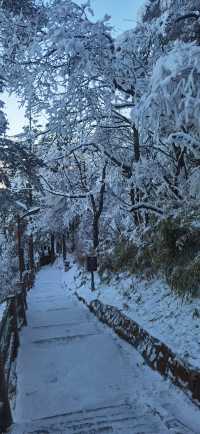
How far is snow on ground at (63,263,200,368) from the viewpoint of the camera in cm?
554

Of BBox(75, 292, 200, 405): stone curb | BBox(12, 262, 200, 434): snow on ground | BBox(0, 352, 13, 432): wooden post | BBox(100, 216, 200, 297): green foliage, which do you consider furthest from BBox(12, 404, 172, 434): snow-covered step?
BBox(100, 216, 200, 297): green foliage

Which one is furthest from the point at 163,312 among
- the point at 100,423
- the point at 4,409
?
the point at 4,409

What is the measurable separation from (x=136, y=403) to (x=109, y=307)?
4.64 meters

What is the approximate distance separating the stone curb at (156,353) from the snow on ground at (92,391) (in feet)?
0.40

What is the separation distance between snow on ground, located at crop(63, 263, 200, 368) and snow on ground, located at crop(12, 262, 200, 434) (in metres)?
0.52

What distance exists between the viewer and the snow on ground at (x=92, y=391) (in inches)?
172

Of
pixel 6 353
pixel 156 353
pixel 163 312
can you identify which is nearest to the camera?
pixel 6 353

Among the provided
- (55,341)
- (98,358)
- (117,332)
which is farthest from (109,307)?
(98,358)

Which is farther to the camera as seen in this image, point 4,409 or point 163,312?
point 163,312

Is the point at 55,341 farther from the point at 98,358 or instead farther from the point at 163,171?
the point at 163,171

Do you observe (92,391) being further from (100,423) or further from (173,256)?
(173,256)

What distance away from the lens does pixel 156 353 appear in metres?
5.96

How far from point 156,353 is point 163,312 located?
53.1 inches

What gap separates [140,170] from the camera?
11.1m
